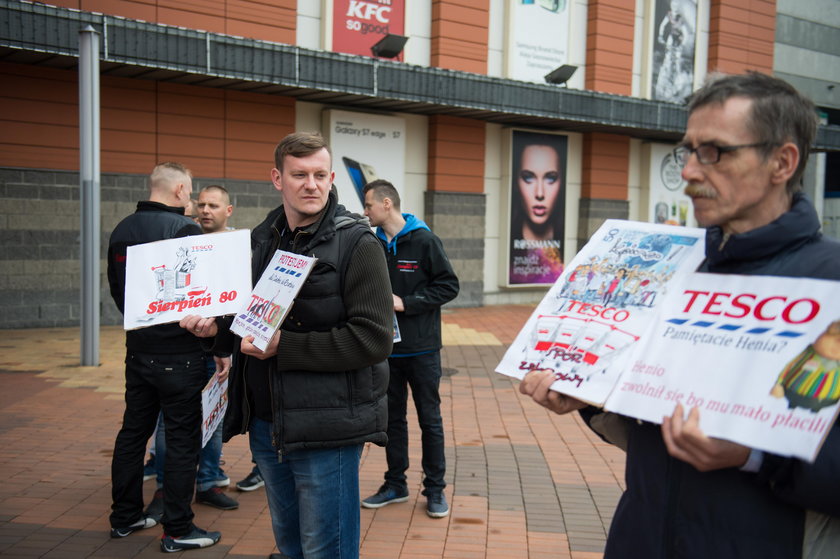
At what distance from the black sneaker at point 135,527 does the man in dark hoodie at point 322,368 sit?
1775mm

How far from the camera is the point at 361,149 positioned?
45.7 feet

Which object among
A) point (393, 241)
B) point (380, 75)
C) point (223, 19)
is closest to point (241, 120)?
point (223, 19)

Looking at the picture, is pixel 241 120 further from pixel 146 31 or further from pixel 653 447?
pixel 653 447

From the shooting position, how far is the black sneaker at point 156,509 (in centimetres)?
453

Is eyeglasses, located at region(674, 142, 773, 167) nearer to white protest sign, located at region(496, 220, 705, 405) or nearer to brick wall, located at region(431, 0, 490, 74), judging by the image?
white protest sign, located at region(496, 220, 705, 405)

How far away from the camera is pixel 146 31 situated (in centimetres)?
1039

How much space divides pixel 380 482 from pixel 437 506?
0.69m

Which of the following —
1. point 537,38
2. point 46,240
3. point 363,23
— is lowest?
point 46,240

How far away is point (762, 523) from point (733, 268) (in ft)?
1.89

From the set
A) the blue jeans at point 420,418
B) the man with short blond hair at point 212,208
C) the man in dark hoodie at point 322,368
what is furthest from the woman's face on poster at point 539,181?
the man in dark hoodie at point 322,368

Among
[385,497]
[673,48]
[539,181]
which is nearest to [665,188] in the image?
[673,48]

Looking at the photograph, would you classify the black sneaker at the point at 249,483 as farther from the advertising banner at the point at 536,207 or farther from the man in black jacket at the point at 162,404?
the advertising banner at the point at 536,207

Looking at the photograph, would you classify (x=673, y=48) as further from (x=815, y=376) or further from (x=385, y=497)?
(x=815, y=376)

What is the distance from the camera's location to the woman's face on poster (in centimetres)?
1614
